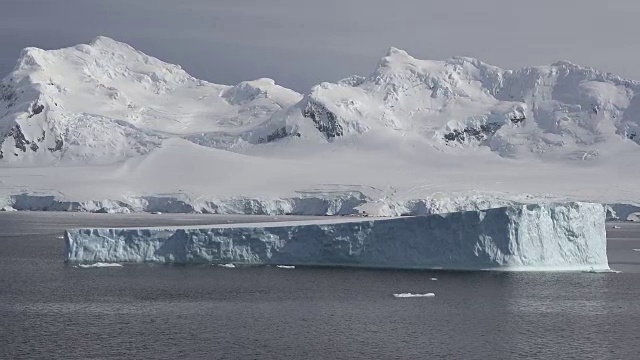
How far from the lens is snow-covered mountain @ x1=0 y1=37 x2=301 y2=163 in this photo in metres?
151

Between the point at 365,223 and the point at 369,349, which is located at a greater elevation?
the point at 365,223

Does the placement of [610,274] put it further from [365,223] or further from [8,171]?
[8,171]

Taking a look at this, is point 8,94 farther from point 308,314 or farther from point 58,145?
point 308,314

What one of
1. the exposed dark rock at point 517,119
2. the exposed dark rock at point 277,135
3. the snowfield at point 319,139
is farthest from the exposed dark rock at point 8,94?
the exposed dark rock at point 517,119

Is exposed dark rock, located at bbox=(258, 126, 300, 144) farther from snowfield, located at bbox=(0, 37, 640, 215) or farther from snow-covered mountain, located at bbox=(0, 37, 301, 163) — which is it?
snow-covered mountain, located at bbox=(0, 37, 301, 163)

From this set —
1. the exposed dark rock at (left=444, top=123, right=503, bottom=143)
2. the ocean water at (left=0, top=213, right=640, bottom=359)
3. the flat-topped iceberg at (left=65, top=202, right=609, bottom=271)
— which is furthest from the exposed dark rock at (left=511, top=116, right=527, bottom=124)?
the flat-topped iceberg at (left=65, top=202, right=609, bottom=271)

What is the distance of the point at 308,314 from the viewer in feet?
109

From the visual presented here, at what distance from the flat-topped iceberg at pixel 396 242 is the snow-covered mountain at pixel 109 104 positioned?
99102 mm

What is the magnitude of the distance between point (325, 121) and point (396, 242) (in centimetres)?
11389

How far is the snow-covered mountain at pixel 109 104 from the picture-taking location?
5960 inches

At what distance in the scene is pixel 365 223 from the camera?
4519cm

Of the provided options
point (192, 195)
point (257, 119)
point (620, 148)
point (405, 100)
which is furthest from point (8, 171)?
point (620, 148)

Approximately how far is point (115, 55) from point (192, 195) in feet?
263

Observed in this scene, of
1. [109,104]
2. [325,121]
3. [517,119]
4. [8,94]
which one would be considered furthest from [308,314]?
[8,94]
